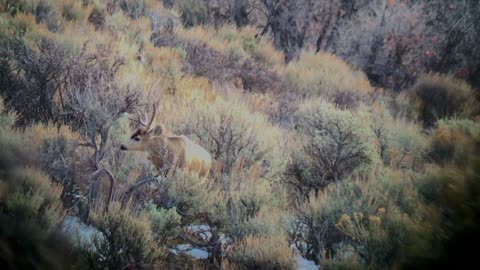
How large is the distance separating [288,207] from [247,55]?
8.94 meters

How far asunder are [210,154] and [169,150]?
1197 mm

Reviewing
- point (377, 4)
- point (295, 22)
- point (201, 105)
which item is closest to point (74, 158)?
point (201, 105)

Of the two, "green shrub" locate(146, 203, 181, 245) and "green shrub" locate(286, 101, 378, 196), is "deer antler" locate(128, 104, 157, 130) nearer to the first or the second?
"green shrub" locate(146, 203, 181, 245)

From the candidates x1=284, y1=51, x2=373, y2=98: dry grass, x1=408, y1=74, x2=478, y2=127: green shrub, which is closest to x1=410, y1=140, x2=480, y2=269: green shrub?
x1=408, y1=74, x2=478, y2=127: green shrub

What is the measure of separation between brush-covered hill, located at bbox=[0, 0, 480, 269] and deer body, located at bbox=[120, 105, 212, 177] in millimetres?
44

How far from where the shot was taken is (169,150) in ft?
23.8

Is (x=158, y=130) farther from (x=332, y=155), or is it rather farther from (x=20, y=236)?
(x=20, y=236)

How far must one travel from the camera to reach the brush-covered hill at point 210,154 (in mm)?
3648

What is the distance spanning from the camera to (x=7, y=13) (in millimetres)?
11578

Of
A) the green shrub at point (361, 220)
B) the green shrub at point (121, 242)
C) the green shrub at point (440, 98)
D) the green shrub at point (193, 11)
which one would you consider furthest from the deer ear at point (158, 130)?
the green shrub at point (193, 11)

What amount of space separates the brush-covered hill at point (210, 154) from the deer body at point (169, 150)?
44 millimetres

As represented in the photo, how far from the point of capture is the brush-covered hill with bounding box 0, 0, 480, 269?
3.65m

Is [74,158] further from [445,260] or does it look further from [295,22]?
[295,22]

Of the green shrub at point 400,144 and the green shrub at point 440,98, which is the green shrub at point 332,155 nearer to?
the green shrub at point 400,144
